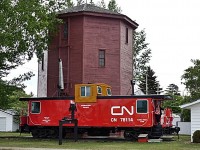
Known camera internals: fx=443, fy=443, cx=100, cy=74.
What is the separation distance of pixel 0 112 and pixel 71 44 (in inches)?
818

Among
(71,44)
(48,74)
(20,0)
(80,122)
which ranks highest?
(20,0)

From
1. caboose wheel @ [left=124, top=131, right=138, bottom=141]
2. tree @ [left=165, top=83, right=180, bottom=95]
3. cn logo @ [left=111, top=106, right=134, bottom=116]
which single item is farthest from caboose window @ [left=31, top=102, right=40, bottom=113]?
tree @ [left=165, top=83, right=180, bottom=95]

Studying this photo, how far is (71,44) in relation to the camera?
41281 millimetres

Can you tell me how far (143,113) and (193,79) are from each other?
2414cm

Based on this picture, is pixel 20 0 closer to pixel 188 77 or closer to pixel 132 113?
pixel 132 113

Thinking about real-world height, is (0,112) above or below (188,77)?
below

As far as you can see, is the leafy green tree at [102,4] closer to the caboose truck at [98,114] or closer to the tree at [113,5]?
the tree at [113,5]

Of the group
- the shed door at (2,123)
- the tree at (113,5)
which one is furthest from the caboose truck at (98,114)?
the tree at (113,5)

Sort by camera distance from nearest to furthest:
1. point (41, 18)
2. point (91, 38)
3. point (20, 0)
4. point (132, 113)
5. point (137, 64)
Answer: point (132, 113) → point (20, 0) → point (41, 18) → point (91, 38) → point (137, 64)

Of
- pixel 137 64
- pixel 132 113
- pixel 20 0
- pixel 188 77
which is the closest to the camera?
pixel 132 113

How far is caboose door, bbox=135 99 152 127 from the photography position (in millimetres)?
31906

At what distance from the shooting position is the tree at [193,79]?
53.8 metres

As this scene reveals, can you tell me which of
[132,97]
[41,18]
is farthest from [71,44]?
[132,97]

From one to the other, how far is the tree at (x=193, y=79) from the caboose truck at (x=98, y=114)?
18.0 metres
